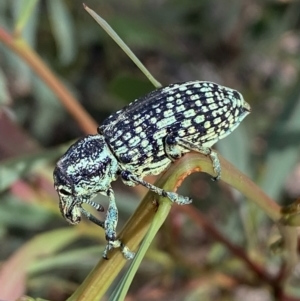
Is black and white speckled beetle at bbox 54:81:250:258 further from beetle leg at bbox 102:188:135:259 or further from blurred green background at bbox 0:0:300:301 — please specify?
blurred green background at bbox 0:0:300:301

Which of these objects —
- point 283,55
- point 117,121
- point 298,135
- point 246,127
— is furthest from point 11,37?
point 283,55

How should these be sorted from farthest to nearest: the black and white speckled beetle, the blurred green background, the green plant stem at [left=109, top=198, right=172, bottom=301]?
the blurred green background, the black and white speckled beetle, the green plant stem at [left=109, top=198, right=172, bottom=301]

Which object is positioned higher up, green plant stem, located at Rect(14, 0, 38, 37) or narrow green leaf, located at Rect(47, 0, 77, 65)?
green plant stem, located at Rect(14, 0, 38, 37)

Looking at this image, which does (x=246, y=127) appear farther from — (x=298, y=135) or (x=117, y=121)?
(x=117, y=121)

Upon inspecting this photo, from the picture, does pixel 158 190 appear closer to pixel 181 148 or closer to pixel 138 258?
pixel 138 258

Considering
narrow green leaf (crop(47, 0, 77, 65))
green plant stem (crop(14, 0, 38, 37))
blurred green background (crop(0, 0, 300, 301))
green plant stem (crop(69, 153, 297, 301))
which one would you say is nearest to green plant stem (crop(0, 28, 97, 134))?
green plant stem (crop(14, 0, 38, 37))

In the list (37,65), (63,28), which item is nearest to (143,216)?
(37,65)
